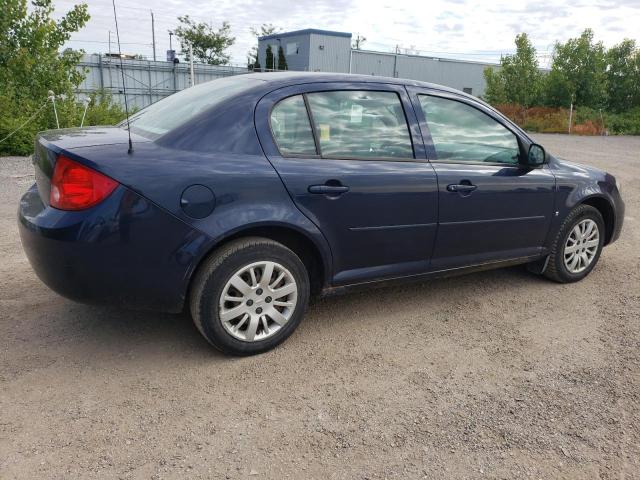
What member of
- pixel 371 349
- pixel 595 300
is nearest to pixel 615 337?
pixel 595 300

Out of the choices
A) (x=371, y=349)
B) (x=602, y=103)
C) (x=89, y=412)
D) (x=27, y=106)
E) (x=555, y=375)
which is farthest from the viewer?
(x=602, y=103)

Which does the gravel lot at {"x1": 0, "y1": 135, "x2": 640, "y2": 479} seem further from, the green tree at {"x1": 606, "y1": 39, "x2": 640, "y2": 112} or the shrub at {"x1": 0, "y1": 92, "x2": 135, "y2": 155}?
the green tree at {"x1": 606, "y1": 39, "x2": 640, "y2": 112}

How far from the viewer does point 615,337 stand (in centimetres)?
383

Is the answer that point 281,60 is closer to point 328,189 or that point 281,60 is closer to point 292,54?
point 292,54

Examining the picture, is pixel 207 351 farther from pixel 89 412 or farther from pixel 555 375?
pixel 555 375

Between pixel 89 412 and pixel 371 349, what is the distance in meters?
1.70

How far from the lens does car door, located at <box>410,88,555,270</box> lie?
3.88 m

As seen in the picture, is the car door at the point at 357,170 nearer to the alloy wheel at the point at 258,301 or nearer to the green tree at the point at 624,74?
the alloy wheel at the point at 258,301

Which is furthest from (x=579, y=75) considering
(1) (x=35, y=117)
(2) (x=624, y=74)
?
(1) (x=35, y=117)

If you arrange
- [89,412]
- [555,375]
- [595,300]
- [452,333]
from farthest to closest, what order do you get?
[595,300] < [452,333] < [555,375] < [89,412]

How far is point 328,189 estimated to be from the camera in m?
3.36

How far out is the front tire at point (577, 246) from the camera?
4.67 metres

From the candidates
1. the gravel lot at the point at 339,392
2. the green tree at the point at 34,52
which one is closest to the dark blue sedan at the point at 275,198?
the gravel lot at the point at 339,392

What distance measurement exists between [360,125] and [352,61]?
4896 centimetres
